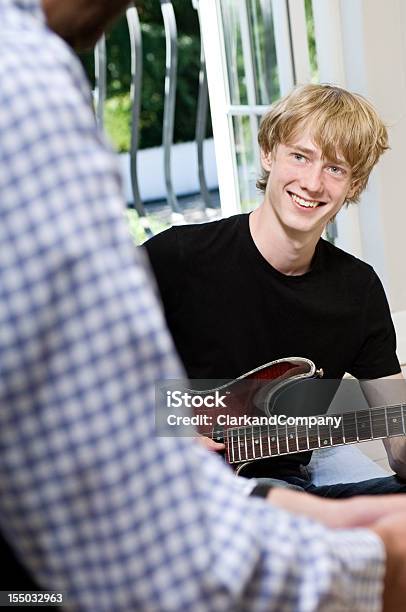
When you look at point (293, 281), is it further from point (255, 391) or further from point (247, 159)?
point (247, 159)

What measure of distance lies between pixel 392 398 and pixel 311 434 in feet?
0.61

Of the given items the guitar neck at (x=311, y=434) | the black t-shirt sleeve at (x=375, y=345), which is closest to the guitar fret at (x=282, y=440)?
the guitar neck at (x=311, y=434)

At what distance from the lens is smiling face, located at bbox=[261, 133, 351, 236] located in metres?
2.05

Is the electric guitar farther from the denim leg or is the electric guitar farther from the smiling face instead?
the smiling face

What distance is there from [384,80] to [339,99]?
98cm

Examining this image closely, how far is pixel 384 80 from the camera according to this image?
120 inches

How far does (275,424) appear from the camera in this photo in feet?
6.64

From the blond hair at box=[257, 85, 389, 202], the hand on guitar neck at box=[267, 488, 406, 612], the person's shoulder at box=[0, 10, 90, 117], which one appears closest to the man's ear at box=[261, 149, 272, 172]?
the blond hair at box=[257, 85, 389, 202]

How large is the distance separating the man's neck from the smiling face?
0.04 ft

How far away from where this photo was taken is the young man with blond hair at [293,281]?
2041 mm

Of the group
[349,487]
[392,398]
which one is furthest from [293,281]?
[349,487]

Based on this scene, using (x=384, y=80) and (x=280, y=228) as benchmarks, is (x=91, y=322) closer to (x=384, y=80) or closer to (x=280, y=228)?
(x=280, y=228)

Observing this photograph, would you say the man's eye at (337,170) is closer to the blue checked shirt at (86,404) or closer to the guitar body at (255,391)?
the guitar body at (255,391)

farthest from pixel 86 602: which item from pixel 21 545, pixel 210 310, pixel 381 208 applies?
pixel 381 208
